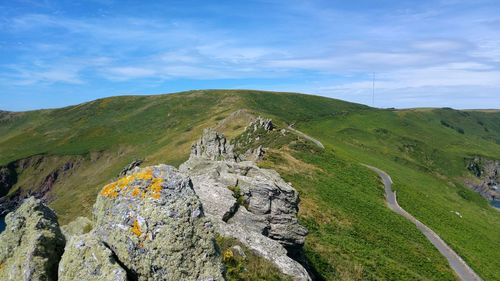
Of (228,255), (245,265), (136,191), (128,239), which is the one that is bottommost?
(245,265)

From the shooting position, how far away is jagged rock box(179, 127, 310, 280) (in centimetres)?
1902

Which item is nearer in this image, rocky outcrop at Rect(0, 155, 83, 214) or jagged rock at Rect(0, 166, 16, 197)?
rocky outcrop at Rect(0, 155, 83, 214)

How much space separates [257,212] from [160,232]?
13.5 metres

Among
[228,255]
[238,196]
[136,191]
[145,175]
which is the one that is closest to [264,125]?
[238,196]

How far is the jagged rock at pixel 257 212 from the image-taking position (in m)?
19.0

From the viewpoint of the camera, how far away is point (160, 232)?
12664 mm

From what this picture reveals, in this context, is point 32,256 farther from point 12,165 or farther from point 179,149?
point 12,165

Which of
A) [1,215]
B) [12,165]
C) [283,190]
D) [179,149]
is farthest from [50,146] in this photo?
[283,190]

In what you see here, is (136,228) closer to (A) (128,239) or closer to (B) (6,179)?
(A) (128,239)

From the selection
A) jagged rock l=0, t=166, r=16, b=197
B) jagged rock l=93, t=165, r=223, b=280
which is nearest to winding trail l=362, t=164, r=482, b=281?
jagged rock l=93, t=165, r=223, b=280

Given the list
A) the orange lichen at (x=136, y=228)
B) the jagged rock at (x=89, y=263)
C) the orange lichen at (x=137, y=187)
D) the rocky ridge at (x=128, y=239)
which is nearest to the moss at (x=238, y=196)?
the rocky ridge at (x=128, y=239)

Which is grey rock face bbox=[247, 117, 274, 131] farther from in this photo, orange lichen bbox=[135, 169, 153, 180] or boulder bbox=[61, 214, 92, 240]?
orange lichen bbox=[135, 169, 153, 180]

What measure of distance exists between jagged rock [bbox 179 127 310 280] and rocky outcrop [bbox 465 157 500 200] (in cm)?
16366

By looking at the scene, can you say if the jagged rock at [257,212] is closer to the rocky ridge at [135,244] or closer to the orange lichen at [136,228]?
the rocky ridge at [135,244]
